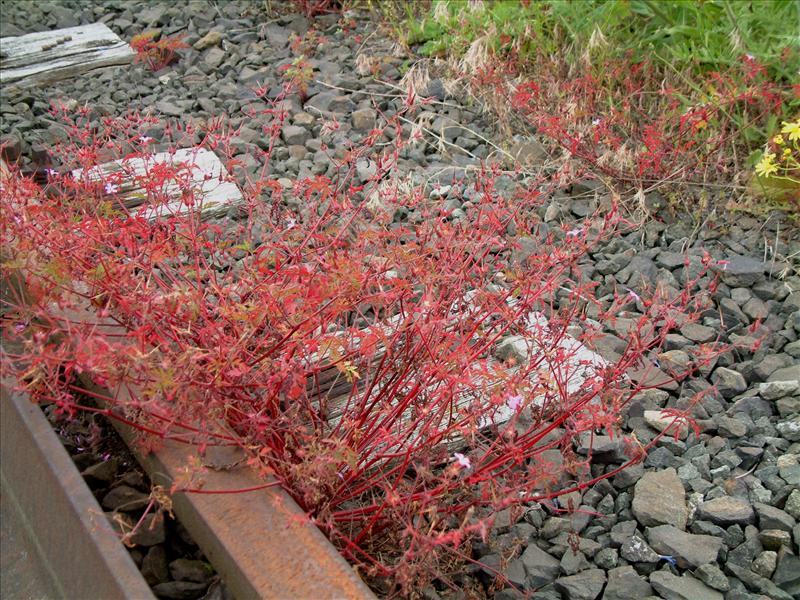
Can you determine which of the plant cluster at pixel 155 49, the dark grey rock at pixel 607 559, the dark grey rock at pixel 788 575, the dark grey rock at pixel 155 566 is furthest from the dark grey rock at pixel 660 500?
the plant cluster at pixel 155 49

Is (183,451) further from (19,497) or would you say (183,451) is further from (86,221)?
(86,221)

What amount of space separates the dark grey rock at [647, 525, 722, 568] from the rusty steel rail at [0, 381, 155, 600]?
1338 mm

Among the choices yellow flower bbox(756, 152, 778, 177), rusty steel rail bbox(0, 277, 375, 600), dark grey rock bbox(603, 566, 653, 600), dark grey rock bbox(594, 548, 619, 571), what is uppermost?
rusty steel rail bbox(0, 277, 375, 600)

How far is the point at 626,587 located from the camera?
88.5 inches

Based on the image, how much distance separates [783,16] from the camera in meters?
4.32

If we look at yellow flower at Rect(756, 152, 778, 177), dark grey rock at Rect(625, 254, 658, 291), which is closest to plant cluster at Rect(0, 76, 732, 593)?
dark grey rock at Rect(625, 254, 658, 291)

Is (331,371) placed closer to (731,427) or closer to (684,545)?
(684,545)

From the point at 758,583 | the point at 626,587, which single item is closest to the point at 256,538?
the point at 626,587

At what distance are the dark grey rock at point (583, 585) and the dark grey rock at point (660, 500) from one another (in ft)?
0.79

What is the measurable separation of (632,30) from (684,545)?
11.4ft

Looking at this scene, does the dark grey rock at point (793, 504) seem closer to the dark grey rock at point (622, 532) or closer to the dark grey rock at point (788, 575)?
the dark grey rock at point (788, 575)

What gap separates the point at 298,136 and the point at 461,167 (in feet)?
2.87

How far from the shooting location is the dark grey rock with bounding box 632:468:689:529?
245 cm

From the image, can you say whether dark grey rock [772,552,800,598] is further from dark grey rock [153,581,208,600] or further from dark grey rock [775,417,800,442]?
dark grey rock [153,581,208,600]
